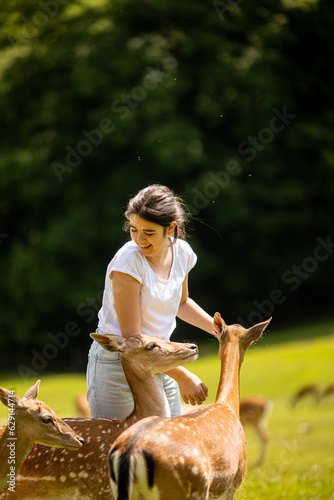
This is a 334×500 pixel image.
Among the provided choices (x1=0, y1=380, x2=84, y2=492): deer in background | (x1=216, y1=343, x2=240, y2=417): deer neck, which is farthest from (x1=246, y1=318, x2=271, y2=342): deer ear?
(x1=0, y1=380, x2=84, y2=492): deer in background

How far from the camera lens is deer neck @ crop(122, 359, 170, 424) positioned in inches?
124

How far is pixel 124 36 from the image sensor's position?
17250mm

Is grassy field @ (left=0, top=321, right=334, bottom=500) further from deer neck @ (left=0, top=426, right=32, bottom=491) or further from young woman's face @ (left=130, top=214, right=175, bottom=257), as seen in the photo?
young woman's face @ (left=130, top=214, right=175, bottom=257)

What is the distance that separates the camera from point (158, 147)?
1588 cm

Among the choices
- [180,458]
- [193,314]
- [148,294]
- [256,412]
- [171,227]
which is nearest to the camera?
[180,458]

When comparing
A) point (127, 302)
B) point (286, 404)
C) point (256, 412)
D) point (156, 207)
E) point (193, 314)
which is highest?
point (156, 207)

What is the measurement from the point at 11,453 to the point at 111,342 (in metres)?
0.67

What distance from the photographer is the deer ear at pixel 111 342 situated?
10.1 ft

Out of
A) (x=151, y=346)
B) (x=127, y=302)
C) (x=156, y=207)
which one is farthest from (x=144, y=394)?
(x=156, y=207)

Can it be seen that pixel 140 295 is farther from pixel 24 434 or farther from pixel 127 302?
pixel 24 434

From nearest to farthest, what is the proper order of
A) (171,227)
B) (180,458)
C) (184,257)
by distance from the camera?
(180,458) → (171,227) → (184,257)

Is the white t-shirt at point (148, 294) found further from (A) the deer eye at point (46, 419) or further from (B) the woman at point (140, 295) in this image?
(A) the deer eye at point (46, 419)

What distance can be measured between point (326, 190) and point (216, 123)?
3390 mm

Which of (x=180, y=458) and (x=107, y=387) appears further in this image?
(x=107, y=387)
